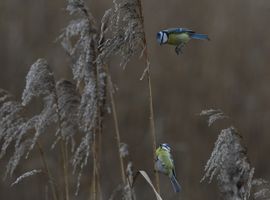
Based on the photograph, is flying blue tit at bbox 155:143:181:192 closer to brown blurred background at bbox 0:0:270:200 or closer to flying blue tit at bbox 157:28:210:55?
flying blue tit at bbox 157:28:210:55

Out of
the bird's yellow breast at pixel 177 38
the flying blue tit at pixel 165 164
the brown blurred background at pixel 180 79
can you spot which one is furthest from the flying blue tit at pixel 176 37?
the brown blurred background at pixel 180 79

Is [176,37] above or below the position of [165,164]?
above

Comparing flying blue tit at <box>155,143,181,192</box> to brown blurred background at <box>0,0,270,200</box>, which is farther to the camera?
brown blurred background at <box>0,0,270,200</box>

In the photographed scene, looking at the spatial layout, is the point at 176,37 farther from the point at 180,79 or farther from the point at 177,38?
the point at 180,79

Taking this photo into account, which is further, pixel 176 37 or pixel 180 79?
pixel 180 79

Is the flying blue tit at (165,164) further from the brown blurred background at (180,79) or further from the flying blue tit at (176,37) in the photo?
the brown blurred background at (180,79)

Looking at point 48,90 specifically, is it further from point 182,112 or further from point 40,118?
point 182,112

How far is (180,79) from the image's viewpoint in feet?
15.1

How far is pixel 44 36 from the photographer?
484 cm

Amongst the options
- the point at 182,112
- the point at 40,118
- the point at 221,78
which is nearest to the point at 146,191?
the point at 182,112

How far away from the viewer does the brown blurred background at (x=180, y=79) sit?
429cm

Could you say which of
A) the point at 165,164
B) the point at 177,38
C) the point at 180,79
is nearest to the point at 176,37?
the point at 177,38

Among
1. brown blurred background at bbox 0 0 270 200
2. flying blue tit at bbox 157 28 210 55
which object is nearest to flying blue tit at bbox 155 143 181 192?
flying blue tit at bbox 157 28 210 55

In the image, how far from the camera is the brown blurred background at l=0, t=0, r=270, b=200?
4293 millimetres
